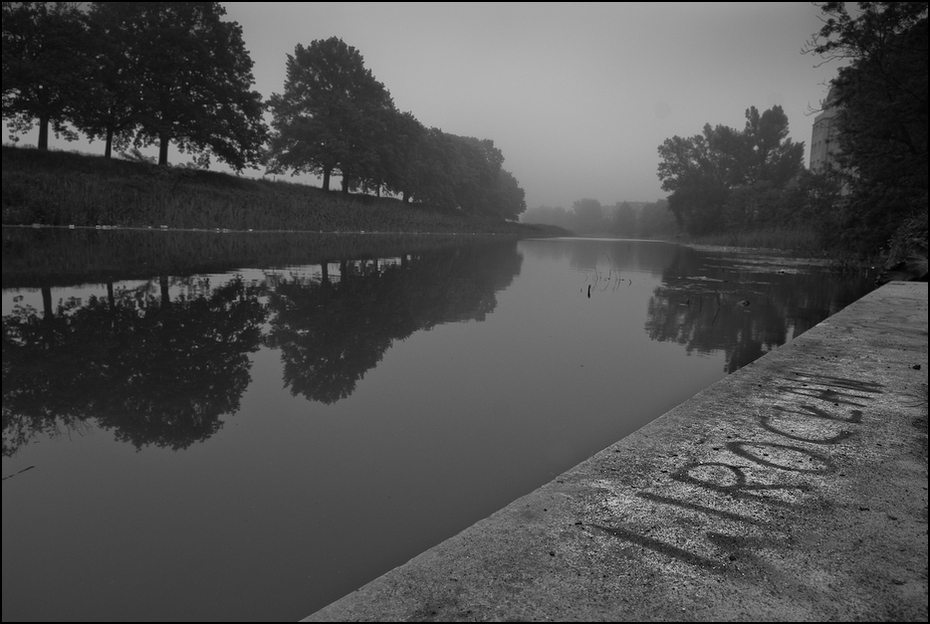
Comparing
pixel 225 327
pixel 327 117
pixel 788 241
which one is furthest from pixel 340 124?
pixel 225 327

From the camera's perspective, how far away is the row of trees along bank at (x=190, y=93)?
25.5m

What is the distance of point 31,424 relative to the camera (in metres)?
2.43

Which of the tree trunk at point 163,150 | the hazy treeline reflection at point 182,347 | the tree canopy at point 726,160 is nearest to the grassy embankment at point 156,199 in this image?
the tree trunk at point 163,150

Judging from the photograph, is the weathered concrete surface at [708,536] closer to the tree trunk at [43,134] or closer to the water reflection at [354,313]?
the water reflection at [354,313]

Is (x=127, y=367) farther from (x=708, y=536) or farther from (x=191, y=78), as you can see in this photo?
(x=191, y=78)

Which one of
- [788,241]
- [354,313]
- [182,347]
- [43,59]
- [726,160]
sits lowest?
[182,347]

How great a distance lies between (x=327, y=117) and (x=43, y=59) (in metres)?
17.4

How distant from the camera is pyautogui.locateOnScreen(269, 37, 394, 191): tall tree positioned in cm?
3750

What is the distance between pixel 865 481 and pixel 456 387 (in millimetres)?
2194

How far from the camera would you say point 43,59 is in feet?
81.6

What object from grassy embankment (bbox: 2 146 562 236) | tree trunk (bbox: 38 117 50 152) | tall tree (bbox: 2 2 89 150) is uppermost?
tall tree (bbox: 2 2 89 150)

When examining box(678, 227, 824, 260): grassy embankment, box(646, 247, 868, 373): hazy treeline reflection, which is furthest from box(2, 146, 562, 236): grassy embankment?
box(678, 227, 824, 260): grassy embankment

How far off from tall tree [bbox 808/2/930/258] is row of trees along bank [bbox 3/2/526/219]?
30477mm

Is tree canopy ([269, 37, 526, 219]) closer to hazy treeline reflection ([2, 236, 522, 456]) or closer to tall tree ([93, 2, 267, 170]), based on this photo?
tall tree ([93, 2, 267, 170])
